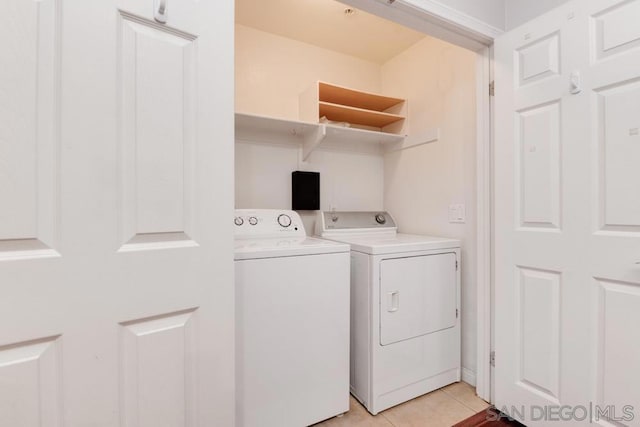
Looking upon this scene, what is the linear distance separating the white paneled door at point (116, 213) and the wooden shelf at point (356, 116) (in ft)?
4.46

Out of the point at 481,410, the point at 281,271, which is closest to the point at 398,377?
the point at 481,410

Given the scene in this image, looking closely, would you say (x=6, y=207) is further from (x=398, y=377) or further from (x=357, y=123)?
(x=357, y=123)

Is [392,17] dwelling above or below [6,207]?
above

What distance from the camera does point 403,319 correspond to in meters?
1.74

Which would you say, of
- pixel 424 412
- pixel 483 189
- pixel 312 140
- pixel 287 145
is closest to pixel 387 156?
pixel 312 140

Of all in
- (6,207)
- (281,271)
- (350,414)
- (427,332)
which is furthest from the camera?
(427,332)

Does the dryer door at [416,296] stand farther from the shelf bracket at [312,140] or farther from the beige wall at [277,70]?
the beige wall at [277,70]

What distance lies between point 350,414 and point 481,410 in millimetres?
740

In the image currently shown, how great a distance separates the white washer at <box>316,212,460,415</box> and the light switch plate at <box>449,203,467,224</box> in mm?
182

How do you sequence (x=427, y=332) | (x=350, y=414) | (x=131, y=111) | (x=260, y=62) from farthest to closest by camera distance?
1. (x=260, y=62)
2. (x=427, y=332)
3. (x=350, y=414)
4. (x=131, y=111)

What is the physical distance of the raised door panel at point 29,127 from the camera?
67cm

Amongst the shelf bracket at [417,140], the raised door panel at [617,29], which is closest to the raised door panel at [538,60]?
the raised door panel at [617,29]

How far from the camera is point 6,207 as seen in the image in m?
0.67

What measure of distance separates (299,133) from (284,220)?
0.71 meters
